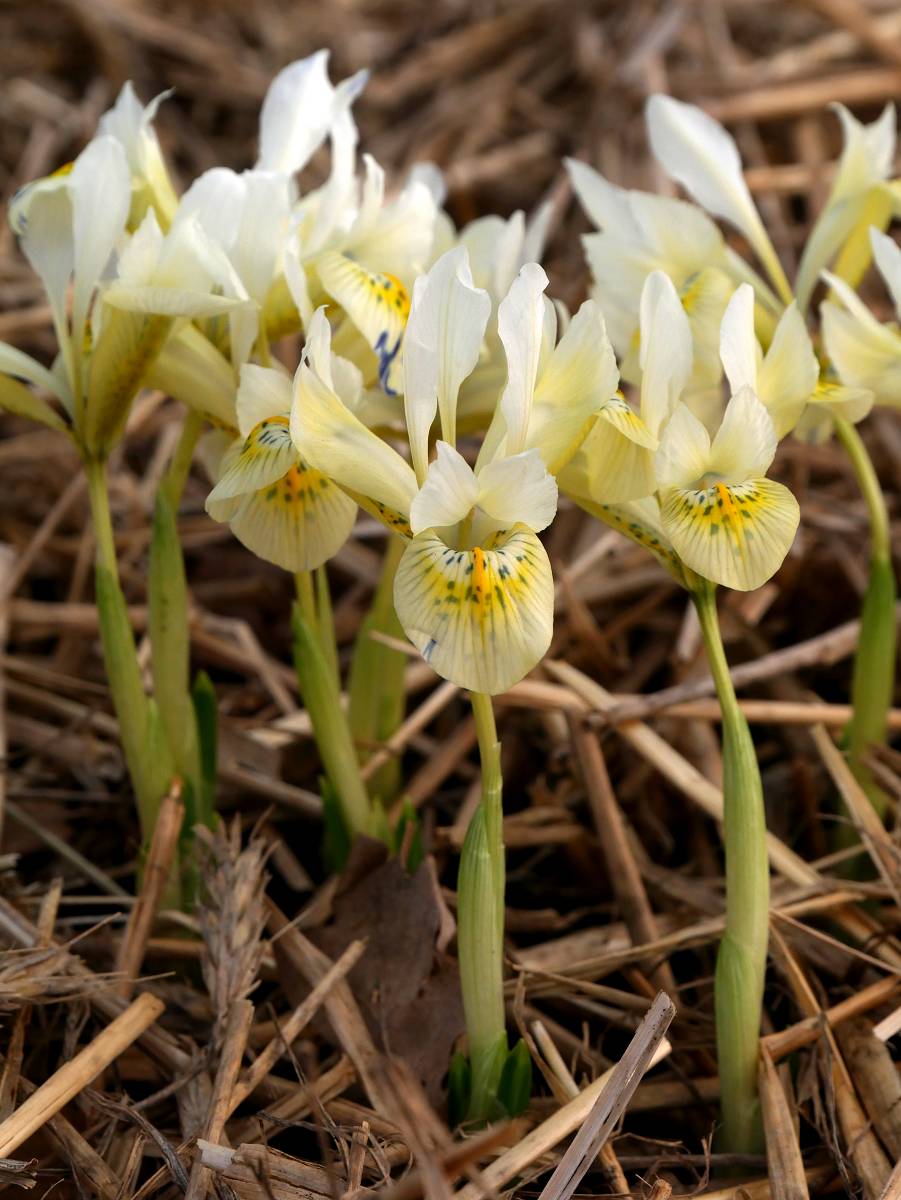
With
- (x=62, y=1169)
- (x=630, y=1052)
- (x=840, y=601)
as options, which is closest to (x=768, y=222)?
(x=840, y=601)

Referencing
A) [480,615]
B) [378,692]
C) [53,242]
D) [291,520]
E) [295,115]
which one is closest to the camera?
[480,615]

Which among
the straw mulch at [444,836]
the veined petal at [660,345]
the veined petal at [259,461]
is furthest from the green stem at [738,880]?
the veined petal at [259,461]

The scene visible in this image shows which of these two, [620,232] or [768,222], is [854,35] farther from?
[620,232]

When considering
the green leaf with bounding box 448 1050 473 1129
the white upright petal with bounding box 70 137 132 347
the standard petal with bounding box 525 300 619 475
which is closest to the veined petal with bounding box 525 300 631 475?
the standard petal with bounding box 525 300 619 475

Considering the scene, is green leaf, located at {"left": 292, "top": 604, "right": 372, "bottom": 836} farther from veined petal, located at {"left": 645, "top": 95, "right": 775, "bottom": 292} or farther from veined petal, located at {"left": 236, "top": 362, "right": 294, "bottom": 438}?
veined petal, located at {"left": 645, "top": 95, "right": 775, "bottom": 292}

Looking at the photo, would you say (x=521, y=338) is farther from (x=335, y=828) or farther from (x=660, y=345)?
(x=335, y=828)

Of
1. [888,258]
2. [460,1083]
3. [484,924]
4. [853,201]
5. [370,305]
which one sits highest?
[853,201]

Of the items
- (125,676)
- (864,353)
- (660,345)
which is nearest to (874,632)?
(864,353)
